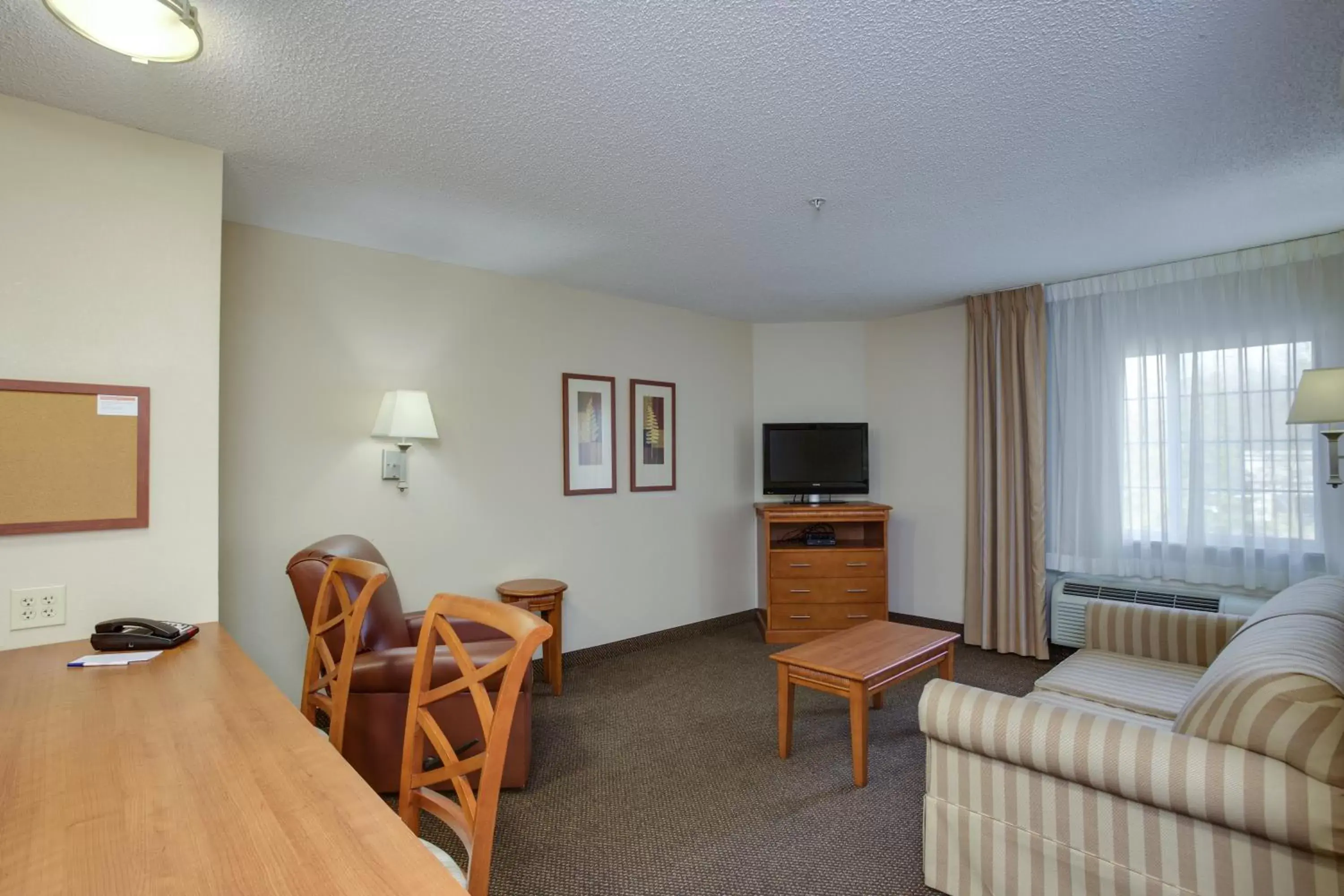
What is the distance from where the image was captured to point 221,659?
6.03 feet

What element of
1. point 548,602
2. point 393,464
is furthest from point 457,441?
point 548,602

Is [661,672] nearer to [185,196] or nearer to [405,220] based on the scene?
[405,220]

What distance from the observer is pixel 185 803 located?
1.04m

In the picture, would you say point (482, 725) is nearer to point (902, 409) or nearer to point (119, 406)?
point (119, 406)

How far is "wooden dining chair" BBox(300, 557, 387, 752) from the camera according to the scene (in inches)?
65.1

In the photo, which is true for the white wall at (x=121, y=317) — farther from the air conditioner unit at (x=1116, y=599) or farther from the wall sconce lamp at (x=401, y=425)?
the air conditioner unit at (x=1116, y=599)

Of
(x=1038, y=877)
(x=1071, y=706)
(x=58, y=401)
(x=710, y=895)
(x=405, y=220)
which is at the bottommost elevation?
(x=710, y=895)

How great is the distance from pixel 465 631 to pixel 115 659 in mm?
1554

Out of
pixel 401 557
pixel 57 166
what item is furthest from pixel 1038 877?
pixel 57 166

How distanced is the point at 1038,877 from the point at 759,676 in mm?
2431

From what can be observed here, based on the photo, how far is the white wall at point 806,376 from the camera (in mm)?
5562

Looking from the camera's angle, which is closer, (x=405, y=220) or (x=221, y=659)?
(x=221, y=659)

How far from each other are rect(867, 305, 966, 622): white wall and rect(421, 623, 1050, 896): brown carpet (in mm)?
1111

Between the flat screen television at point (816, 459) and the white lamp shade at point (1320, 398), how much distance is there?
2591 mm
